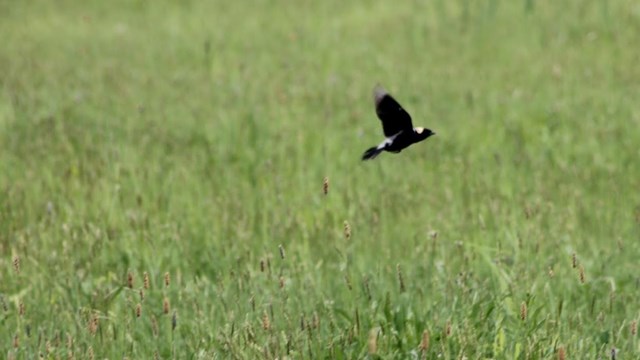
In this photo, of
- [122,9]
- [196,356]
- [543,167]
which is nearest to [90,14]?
[122,9]

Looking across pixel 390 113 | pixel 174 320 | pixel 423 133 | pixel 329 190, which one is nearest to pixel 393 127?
pixel 390 113

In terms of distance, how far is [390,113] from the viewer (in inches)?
119

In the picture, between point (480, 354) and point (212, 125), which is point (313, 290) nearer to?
point (480, 354)

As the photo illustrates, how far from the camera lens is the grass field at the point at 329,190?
10.7 feet

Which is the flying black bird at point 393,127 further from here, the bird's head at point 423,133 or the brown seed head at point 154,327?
the brown seed head at point 154,327

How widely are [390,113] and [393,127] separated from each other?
0.06m

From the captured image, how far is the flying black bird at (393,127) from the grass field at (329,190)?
1.04 feet

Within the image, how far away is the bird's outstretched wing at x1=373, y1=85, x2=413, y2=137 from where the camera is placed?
3.00 meters

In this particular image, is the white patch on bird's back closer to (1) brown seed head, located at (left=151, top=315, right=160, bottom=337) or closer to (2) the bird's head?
(2) the bird's head

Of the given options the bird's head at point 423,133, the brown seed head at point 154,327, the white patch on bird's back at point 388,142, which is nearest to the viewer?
the bird's head at point 423,133

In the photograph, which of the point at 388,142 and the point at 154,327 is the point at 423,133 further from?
the point at 154,327

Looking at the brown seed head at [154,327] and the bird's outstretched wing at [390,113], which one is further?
the brown seed head at [154,327]

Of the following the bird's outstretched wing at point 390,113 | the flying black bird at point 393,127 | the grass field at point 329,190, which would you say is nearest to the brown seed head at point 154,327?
the grass field at point 329,190

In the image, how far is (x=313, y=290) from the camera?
375 cm
